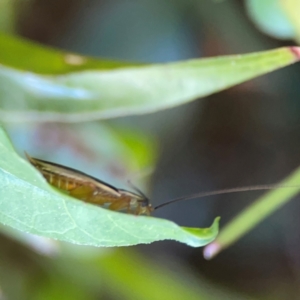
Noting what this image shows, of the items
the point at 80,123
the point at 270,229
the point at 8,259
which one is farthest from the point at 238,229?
the point at 8,259

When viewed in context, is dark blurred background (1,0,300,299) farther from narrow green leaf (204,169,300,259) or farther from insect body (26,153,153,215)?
insect body (26,153,153,215)

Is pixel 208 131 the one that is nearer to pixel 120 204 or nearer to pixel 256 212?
pixel 256 212

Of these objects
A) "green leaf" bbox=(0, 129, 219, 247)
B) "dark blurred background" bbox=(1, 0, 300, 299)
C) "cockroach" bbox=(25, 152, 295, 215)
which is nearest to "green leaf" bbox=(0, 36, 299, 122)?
"cockroach" bbox=(25, 152, 295, 215)

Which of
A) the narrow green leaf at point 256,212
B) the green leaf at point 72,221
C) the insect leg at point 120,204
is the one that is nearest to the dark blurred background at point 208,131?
the narrow green leaf at point 256,212

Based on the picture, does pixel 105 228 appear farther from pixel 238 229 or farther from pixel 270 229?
pixel 270 229

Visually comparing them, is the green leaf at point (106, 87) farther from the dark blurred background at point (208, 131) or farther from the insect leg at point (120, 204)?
the dark blurred background at point (208, 131)

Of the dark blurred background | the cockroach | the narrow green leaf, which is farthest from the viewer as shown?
the dark blurred background
